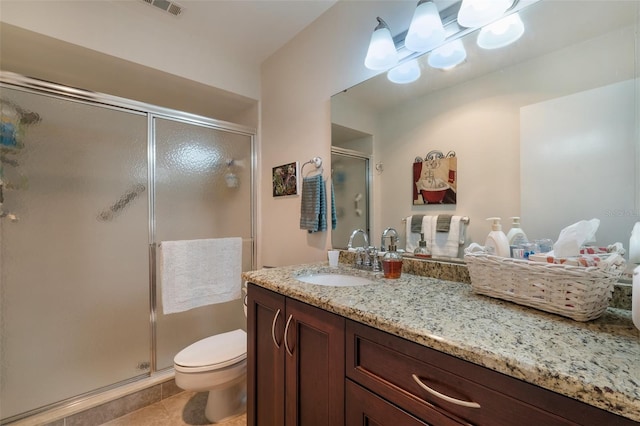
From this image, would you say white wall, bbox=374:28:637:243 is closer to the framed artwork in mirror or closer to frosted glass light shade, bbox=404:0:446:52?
the framed artwork in mirror

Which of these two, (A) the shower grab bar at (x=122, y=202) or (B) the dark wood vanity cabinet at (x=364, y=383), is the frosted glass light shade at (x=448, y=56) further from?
(A) the shower grab bar at (x=122, y=202)

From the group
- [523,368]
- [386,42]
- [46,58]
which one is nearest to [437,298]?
[523,368]

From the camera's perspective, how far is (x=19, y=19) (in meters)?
1.42

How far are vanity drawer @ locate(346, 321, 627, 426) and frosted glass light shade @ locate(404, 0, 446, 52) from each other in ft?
4.08

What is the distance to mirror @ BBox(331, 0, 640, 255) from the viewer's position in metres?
0.79

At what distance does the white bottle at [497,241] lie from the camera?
3.08ft

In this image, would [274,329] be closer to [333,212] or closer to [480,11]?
[333,212]

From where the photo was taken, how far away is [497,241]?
951 mm

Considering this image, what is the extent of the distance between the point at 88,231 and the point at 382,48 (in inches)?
83.1

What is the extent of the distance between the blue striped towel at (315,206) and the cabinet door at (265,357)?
1.99 feet

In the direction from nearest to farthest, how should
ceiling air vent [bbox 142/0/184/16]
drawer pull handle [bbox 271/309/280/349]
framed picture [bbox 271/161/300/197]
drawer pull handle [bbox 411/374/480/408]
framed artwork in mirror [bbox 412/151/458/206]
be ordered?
drawer pull handle [bbox 411/374/480/408], drawer pull handle [bbox 271/309/280/349], framed artwork in mirror [bbox 412/151/458/206], ceiling air vent [bbox 142/0/184/16], framed picture [bbox 271/161/300/197]

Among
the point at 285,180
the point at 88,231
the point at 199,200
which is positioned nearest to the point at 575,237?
the point at 285,180

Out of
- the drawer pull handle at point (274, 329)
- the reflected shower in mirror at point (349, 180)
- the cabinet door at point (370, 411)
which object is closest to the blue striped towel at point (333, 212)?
the reflected shower in mirror at point (349, 180)

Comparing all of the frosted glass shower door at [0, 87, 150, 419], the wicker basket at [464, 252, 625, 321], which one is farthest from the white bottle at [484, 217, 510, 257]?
the frosted glass shower door at [0, 87, 150, 419]
